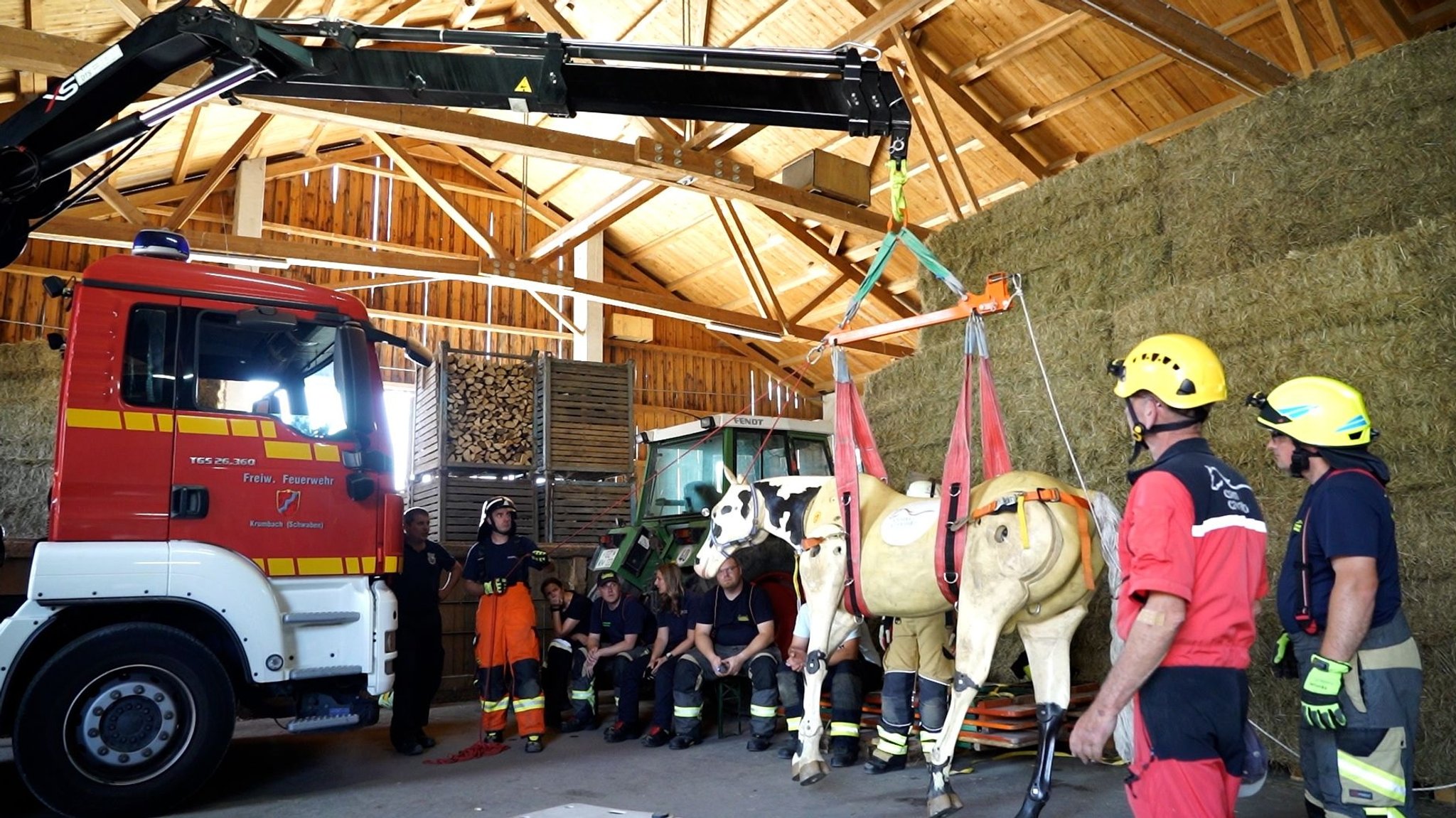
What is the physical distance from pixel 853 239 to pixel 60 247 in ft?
43.1

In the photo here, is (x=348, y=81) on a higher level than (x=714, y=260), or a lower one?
lower

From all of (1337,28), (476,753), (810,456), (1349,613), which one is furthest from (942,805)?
(1337,28)

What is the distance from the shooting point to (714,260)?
66.2 feet

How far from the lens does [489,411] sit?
460 inches

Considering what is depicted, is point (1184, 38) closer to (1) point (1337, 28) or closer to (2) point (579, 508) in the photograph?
(1) point (1337, 28)

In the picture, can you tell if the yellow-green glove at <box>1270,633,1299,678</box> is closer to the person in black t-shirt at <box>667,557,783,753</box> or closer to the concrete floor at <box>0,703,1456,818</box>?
the concrete floor at <box>0,703,1456,818</box>

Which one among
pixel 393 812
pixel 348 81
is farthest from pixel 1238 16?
pixel 393 812

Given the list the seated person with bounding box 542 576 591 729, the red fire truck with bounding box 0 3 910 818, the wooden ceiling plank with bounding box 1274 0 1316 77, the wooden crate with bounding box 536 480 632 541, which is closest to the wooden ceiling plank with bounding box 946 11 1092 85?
the wooden ceiling plank with bounding box 1274 0 1316 77

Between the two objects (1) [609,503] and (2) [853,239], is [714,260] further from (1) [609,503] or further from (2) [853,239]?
(1) [609,503]

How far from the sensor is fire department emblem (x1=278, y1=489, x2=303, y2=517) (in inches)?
203

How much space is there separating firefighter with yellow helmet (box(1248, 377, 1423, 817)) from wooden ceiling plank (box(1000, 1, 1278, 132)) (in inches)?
312

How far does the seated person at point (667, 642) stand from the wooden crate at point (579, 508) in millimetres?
3441

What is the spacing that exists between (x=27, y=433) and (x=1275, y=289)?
10.5m

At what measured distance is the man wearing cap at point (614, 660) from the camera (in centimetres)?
714
